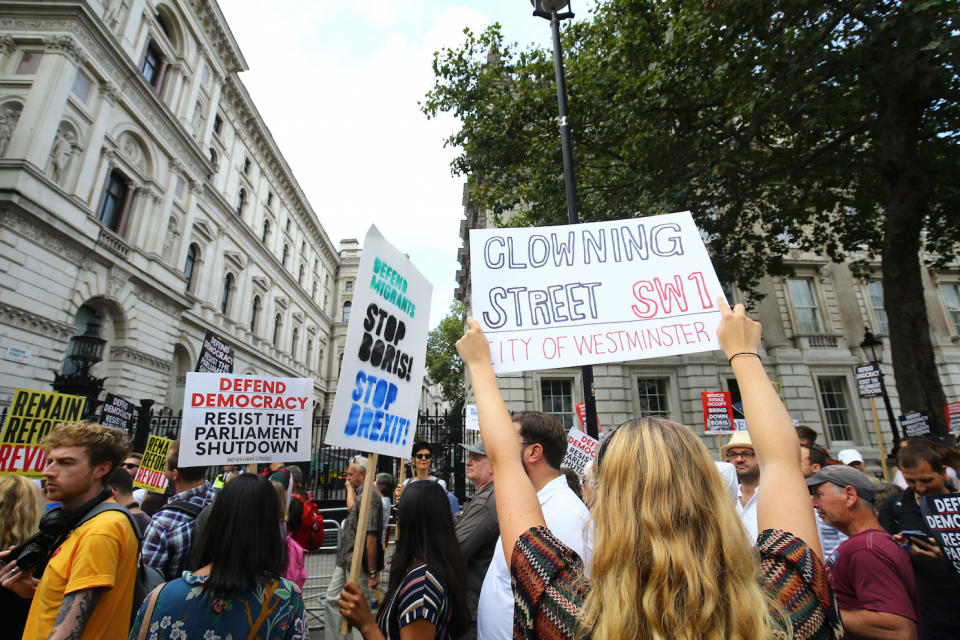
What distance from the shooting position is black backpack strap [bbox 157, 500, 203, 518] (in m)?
3.15

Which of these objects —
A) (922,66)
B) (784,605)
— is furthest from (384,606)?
(922,66)

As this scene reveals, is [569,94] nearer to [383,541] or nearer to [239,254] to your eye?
[383,541]

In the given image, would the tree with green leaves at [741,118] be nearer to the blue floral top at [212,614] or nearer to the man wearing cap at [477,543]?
the man wearing cap at [477,543]

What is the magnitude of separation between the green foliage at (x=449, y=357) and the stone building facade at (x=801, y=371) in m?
25.7

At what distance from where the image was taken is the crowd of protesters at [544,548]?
109cm

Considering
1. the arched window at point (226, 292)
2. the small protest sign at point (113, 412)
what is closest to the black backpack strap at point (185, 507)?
the small protest sign at point (113, 412)

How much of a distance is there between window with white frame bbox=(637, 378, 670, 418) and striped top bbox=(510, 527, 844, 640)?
56.6 feet

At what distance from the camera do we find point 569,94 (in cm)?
1067

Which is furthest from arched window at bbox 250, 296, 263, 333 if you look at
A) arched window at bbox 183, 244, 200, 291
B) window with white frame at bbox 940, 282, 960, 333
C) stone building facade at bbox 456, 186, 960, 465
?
window with white frame at bbox 940, 282, 960, 333

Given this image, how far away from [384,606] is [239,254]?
104 feet

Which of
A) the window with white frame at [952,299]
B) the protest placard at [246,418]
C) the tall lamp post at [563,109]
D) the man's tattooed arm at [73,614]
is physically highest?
the window with white frame at [952,299]

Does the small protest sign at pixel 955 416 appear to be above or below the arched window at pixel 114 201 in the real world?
below

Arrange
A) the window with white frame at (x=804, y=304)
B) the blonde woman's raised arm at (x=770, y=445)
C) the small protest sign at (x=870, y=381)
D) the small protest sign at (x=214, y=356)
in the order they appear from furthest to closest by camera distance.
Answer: the window with white frame at (x=804, y=304), the small protest sign at (x=870, y=381), the small protest sign at (x=214, y=356), the blonde woman's raised arm at (x=770, y=445)

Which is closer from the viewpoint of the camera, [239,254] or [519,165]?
[519,165]
